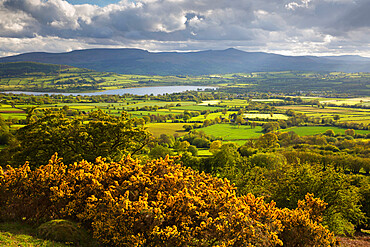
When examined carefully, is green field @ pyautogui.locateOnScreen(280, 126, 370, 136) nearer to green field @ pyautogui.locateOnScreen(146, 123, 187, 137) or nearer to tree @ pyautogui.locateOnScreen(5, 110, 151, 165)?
green field @ pyautogui.locateOnScreen(146, 123, 187, 137)

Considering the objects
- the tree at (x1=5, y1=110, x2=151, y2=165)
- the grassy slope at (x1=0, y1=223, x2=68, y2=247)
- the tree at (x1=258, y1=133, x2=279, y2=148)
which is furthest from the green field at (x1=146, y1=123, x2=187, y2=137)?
the grassy slope at (x1=0, y1=223, x2=68, y2=247)

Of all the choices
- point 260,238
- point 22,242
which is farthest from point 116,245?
point 260,238

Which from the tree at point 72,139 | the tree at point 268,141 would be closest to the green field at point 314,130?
the tree at point 268,141

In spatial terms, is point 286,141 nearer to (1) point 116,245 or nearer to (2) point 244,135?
(2) point 244,135

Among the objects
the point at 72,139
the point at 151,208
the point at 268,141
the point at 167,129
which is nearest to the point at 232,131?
the point at 268,141

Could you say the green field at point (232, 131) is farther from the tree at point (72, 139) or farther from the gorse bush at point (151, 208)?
the gorse bush at point (151, 208)

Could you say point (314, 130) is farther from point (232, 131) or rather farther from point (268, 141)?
point (268, 141)

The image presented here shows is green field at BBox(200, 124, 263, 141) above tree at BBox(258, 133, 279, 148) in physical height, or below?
below
